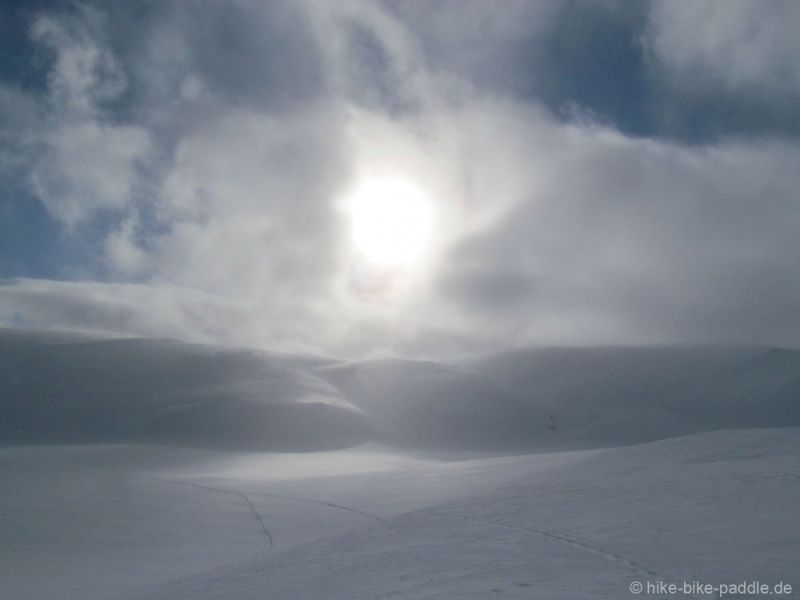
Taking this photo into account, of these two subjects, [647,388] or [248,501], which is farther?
[647,388]

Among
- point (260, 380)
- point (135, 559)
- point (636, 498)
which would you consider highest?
point (260, 380)

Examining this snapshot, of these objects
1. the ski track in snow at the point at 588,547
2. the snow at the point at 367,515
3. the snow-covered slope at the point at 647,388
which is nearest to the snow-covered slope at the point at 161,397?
the snow at the point at 367,515

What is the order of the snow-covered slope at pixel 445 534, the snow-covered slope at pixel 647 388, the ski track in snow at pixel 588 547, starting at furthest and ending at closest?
1. the snow-covered slope at pixel 647 388
2. the snow-covered slope at pixel 445 534
3. the ski track in snow at pixel 588 547

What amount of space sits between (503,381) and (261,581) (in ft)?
223

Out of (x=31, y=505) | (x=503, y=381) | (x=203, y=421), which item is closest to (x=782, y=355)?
(x=503, y=381)

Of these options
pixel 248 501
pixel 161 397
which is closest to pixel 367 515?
pixel 248 501

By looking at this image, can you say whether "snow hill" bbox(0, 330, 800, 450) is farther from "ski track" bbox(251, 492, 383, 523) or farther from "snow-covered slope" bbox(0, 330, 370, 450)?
"ski track" bbox(251, 492, 383, 523)

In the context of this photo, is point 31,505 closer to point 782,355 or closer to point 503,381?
point 503,381

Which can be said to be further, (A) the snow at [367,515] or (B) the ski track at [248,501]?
(B) the ski track at [248,501]

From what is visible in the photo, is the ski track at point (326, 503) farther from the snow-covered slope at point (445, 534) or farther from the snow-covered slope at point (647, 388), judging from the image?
the snow-covered slope at point (647, 388)

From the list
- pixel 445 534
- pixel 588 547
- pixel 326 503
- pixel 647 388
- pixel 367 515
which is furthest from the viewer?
pixel 647 388

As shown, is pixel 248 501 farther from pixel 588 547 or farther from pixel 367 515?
pixel 588 547

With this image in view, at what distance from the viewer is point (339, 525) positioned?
13852 millimetres

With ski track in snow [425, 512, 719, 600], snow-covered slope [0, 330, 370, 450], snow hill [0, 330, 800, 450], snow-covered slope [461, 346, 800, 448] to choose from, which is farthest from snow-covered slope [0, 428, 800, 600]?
snow-covered slope [461, 346, 800, 448]
